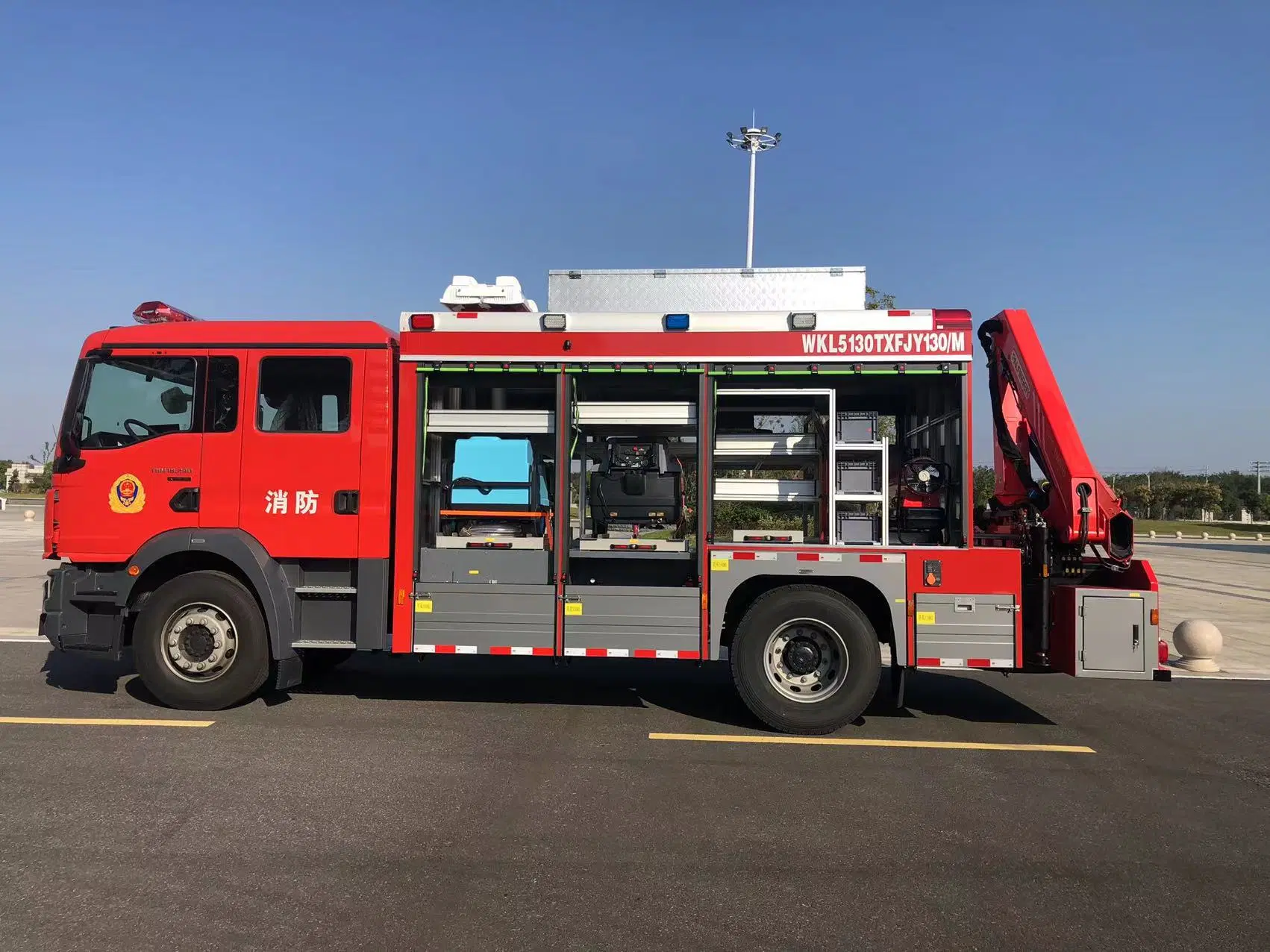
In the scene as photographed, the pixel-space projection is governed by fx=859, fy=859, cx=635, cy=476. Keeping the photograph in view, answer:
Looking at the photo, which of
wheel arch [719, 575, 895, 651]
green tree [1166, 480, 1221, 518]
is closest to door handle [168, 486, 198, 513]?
wheel arch [719, 575, 895, 651]

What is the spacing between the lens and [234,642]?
251 inches

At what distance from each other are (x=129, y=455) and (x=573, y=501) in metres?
3.36

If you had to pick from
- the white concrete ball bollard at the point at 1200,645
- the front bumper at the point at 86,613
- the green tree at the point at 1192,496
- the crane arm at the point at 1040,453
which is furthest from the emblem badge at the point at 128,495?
the green tree at the point at 1192,496

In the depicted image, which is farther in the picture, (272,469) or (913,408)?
(913,408)

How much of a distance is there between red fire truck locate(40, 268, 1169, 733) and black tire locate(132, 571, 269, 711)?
21 mm

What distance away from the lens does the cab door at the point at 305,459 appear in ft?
21.0

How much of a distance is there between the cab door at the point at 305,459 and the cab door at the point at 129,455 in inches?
17.0

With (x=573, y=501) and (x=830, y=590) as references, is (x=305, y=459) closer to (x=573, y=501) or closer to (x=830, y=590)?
(x=573, y=501)

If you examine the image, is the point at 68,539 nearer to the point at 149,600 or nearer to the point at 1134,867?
the point at 149,600

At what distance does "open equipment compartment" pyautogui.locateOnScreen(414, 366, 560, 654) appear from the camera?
6293 millimetres

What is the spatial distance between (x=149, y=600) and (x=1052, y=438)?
6786 millimetres

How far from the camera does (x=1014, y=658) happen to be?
599 cm

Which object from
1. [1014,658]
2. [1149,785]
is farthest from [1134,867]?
[1014,658]

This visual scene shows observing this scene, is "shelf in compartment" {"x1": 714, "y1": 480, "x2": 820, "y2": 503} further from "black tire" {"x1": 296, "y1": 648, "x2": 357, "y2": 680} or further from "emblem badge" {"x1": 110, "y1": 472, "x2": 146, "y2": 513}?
"emblem badge" {"x1": 110, "y1": 472, "x2": 146, "y2": 513}
